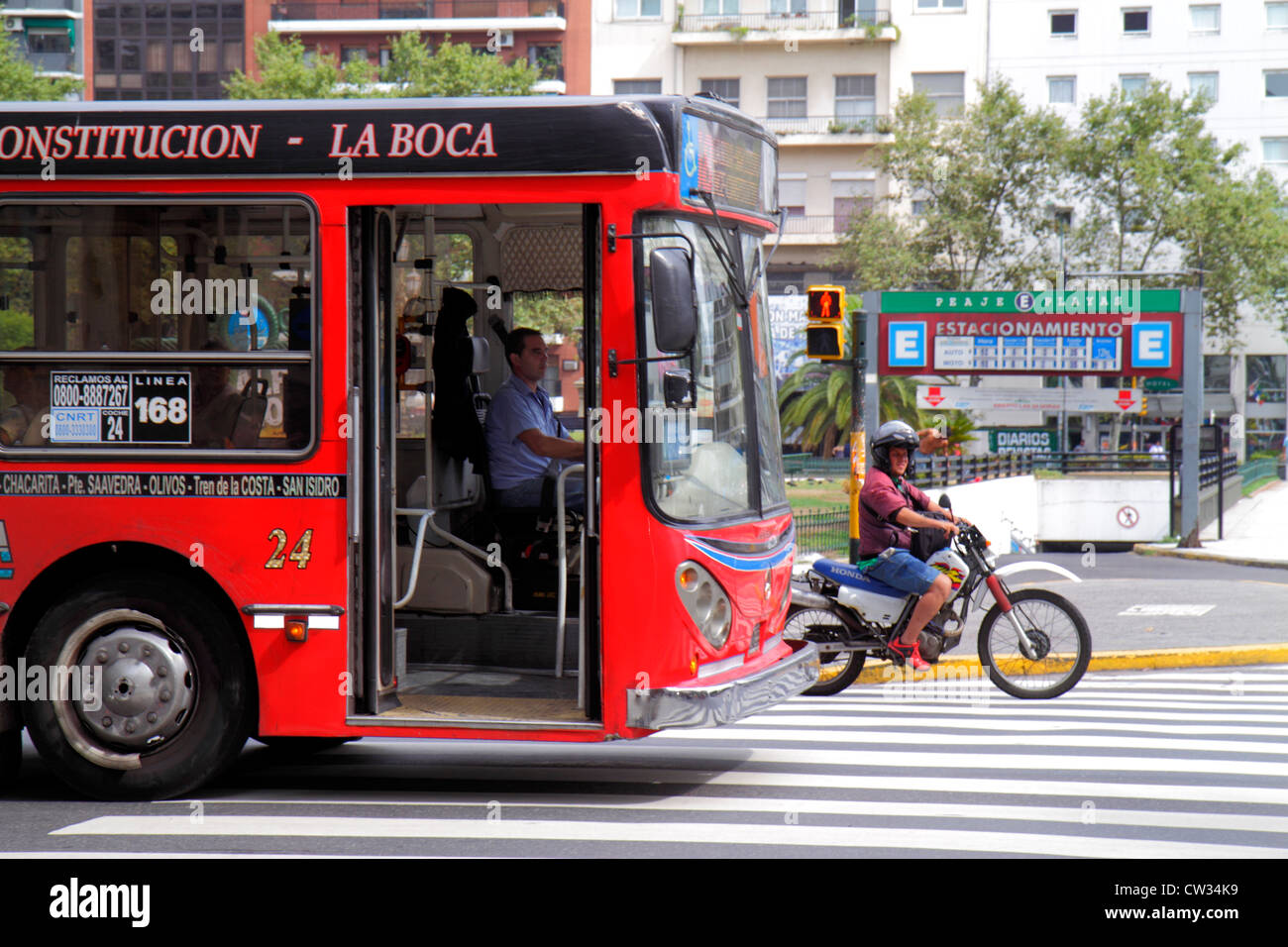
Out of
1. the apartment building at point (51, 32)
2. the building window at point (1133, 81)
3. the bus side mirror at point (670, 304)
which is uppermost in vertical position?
the apartment building at point (51, 32)

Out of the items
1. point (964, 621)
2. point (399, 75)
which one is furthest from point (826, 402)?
point (964, 621)

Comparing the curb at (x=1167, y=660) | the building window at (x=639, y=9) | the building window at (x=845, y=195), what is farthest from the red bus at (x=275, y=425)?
the building window at (x=639, y=9)

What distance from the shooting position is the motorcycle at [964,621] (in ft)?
35.2

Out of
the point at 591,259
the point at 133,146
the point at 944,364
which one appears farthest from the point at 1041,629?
the point at 944,364

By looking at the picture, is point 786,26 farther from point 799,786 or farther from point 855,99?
point 799,786

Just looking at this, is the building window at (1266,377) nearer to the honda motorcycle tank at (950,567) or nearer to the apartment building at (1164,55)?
the apartment building at (1164,55)

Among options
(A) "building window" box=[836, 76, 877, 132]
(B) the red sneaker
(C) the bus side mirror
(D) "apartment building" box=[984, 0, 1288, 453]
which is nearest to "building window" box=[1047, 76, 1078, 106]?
(D) "apartment building" box=[984, 0, 1288, 453]

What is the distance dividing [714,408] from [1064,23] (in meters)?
63.6

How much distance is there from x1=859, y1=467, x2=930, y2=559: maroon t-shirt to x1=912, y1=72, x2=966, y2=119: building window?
55.2 metres

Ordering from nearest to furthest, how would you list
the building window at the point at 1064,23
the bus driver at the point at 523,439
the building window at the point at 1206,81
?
the bus driver at the point at 523,439
the building window at the point at 1064,23
the building window at the point at 1206,81

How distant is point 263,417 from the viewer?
7188 millimetres

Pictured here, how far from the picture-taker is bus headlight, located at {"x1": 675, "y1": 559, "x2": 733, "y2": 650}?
23.2 ft

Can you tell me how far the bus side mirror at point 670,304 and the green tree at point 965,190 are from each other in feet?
168
